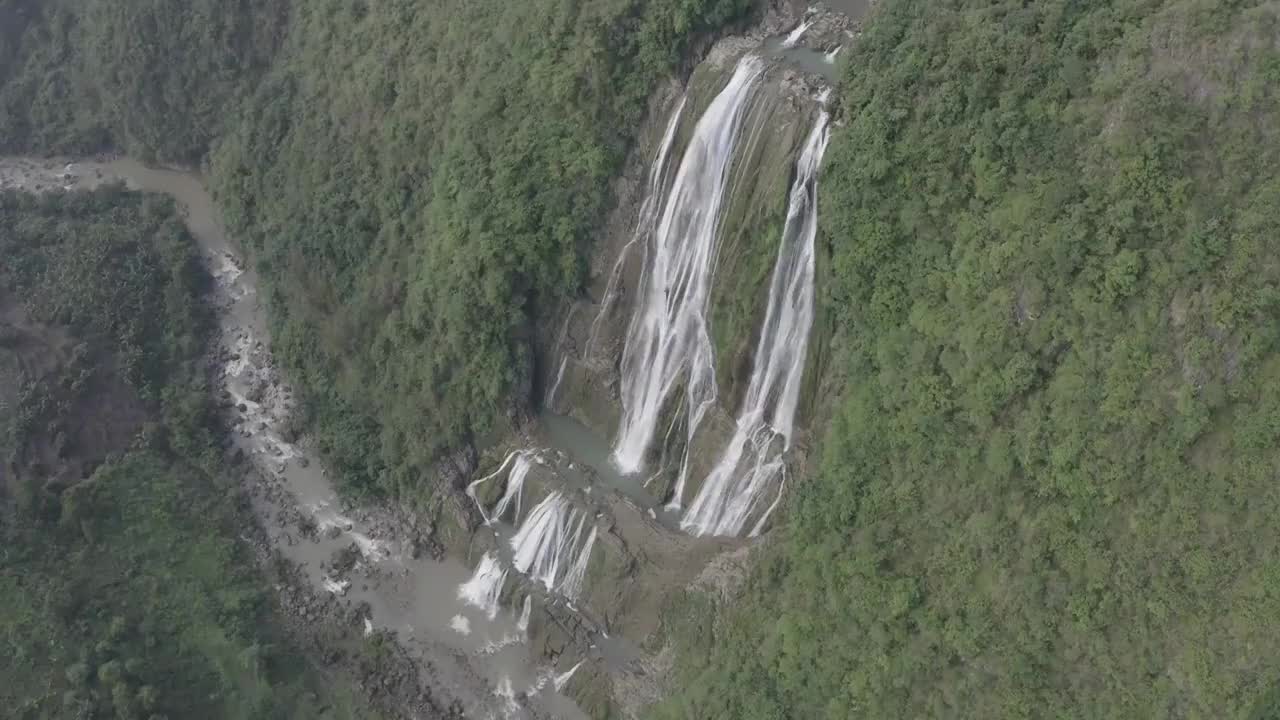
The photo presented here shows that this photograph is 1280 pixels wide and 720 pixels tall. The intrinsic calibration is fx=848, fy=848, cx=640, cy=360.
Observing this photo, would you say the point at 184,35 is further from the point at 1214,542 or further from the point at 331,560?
the point at 1214,542

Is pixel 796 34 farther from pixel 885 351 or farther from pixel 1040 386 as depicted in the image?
pixel 1040 386

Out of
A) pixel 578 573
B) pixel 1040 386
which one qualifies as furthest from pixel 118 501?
pixel 1040 386

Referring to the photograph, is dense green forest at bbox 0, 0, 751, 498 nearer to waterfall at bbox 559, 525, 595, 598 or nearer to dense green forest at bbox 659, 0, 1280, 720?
waterfall at bbox 559, 525, 595, 598

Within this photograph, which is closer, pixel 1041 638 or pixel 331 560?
pixel 1041 638

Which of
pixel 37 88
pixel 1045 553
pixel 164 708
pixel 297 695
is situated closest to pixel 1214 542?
pixel 1045 553

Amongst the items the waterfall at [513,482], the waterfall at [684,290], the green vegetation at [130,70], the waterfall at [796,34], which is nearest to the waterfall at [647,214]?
the waterfall at [684,290]

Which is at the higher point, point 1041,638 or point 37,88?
point 37,88
